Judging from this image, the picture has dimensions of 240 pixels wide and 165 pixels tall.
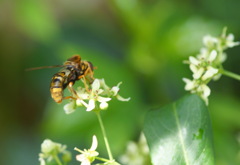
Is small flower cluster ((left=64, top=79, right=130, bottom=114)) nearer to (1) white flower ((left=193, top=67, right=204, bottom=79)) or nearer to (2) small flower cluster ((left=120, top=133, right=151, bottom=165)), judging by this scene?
(1) white flower ((left=193, top=67, right=204, bottom=79))

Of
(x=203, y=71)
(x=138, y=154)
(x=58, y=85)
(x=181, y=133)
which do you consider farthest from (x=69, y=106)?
(x=138, y=154)

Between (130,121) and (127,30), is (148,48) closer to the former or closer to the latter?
(127,30)

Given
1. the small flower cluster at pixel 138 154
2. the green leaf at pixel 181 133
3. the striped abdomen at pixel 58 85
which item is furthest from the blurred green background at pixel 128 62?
the striped abdomen at pixel 58 85

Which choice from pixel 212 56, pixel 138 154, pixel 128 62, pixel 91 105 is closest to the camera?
pixel 91 105

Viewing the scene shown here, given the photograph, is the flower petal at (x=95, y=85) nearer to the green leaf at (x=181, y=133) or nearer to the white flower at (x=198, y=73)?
the green leaf at (x=181, y=133)

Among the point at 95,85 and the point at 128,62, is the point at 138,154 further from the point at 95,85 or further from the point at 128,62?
the point at 128,62

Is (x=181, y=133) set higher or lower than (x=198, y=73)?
lower
